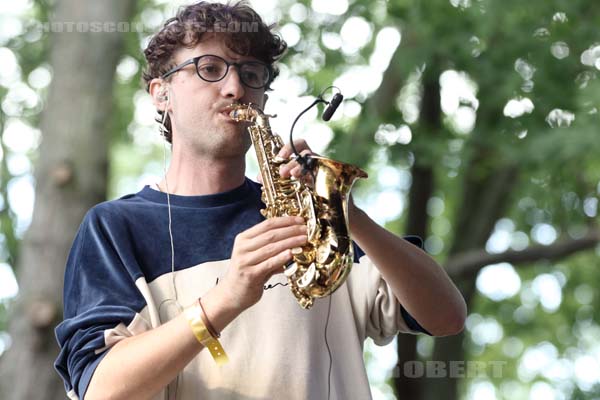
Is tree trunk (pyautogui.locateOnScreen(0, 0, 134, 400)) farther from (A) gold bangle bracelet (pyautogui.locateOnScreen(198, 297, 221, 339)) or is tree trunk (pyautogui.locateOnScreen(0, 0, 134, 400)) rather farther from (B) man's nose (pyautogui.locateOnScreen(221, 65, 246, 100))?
(A) gold bangle bracelet (pyautogui.locateOnScreen(198, 297, 221, 339))

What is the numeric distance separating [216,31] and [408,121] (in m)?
6.60

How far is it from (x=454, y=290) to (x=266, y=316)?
1.85ft

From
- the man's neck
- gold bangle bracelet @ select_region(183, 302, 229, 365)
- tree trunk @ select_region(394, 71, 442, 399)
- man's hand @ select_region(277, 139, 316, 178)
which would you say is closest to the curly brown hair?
the man's neck

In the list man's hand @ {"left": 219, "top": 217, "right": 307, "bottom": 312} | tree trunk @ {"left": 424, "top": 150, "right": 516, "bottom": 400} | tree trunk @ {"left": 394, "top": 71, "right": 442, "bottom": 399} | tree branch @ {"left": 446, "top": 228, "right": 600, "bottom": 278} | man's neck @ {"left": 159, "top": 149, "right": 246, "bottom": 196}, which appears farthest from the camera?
tree trunk @ {"left": 424, "top": 150, "right": 516, "bottom": 400}

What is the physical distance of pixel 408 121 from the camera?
976 cm

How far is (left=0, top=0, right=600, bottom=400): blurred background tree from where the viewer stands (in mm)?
6926

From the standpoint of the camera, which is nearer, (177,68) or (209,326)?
(209,326)

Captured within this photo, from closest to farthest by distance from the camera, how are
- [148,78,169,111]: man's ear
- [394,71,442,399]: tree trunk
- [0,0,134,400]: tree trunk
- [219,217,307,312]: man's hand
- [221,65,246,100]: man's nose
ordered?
[219,217,307,312]: man's hand
[221,65,246,100]: man's nose
[148,78,169,111]: man's ear
[0,0,134,400]: tree trunk
[394,71,442,399]: tree trunk

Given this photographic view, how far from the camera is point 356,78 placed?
941cm

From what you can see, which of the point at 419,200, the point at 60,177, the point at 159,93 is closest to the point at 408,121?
the point at 419,200

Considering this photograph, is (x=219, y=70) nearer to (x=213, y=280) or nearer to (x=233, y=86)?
(x=233, y=86)

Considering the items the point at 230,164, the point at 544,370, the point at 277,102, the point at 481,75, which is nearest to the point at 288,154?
the point at 230,164

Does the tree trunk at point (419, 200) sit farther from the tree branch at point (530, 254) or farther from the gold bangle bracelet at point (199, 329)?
the gold bangle bracelet at point (199, 329)

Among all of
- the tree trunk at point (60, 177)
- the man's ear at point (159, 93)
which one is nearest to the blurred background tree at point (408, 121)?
the tree trunk at point (60, 177)
